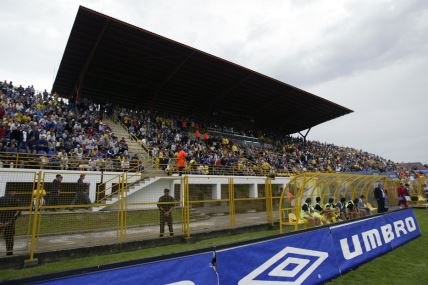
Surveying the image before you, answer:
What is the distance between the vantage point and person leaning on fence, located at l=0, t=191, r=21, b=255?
7.83m

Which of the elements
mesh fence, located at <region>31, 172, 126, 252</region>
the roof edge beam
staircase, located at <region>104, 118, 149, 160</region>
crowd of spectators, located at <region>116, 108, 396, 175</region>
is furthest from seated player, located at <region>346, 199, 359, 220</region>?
the roof edge beam

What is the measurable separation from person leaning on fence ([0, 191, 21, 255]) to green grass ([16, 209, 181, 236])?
244mm

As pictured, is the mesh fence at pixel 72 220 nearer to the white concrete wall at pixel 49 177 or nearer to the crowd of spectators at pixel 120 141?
the white concrete wall at pixel 49 177

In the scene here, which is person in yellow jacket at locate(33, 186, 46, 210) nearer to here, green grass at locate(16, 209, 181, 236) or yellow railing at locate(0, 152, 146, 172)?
green grass at locate(16, 209, 181, 236)

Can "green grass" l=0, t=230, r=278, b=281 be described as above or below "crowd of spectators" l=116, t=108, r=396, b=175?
below

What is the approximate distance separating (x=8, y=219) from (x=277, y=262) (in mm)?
7297

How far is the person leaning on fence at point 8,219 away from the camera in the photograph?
25.7 feet

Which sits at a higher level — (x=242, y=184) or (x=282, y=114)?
(x=282, y=114)

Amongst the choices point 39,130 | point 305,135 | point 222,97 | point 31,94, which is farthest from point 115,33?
point 305,135

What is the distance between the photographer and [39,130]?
55.0 ft

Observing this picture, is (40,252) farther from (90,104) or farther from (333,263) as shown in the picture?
(90,104)

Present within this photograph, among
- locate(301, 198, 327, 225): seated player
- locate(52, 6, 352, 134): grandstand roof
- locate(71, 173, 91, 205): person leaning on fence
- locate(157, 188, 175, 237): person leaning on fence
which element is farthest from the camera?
locate(52, 6, 352, 134): grandstand roof

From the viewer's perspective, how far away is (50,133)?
55.7 feet

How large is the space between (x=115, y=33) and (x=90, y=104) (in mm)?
7858
